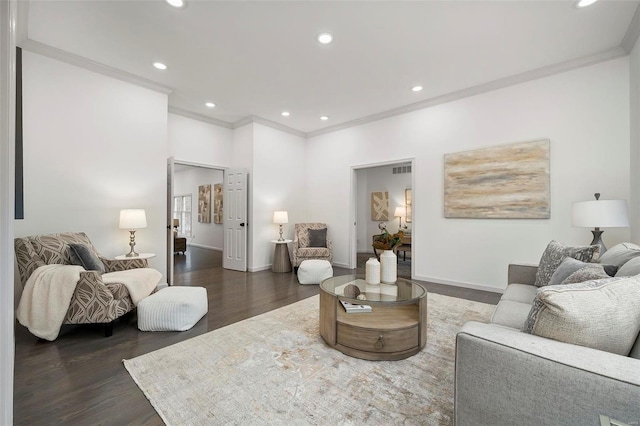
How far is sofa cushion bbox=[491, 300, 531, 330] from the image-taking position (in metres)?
1.73

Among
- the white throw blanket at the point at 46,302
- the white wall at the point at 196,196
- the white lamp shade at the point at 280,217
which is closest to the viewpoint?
the white throw blanket at the point at 46,302

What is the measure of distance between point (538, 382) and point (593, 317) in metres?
0.34

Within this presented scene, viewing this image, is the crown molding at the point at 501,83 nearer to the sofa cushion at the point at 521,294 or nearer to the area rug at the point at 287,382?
the sofa cushion at the point at 521,294

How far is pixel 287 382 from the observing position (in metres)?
1.79

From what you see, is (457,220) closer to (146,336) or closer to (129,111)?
(146,336)

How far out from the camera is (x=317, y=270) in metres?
4.29

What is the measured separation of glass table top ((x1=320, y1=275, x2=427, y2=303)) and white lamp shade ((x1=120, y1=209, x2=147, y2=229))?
2.58 metres

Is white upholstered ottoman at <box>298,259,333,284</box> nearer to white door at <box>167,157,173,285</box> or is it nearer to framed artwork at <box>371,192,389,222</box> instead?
white door at <box>167,157,173,285</box>

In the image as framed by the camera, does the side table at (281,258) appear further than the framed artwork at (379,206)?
No

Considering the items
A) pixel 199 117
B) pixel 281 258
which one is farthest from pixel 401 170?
pixel 199 117

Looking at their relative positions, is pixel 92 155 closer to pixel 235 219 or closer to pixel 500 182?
pixel 235 219

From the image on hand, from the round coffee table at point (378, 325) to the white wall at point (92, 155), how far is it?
120 inches

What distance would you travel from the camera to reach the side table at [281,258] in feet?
17.3

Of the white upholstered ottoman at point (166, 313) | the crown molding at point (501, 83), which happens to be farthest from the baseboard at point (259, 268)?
the crown molding at point (501, 83)
